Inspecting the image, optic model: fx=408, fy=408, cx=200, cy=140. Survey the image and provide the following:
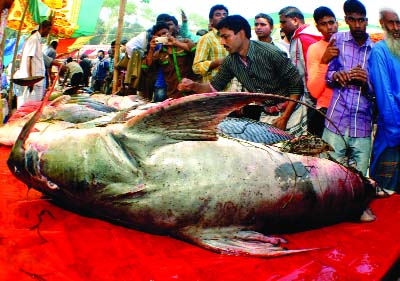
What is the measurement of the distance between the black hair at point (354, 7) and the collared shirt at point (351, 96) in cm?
24

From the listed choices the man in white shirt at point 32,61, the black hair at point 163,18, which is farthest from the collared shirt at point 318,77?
the man in white shirt at point 32,61

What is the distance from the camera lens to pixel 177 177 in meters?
2.04

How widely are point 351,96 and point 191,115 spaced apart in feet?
8.44

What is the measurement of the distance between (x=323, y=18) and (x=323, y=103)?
1077mm

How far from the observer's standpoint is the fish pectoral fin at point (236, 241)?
1.95m

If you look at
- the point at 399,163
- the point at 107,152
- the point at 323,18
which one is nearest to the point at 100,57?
the point at 323,18

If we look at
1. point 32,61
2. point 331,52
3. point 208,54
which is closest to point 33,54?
point 32,61

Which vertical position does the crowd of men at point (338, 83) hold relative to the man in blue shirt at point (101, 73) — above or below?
above

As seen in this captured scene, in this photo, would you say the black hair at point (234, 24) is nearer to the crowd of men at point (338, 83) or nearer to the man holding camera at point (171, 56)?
the crowd of men at point (338, 83)

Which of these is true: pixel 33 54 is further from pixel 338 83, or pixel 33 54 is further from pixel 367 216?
pixel 367 216

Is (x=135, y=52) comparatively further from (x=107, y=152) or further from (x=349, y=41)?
(x=107, y=152)

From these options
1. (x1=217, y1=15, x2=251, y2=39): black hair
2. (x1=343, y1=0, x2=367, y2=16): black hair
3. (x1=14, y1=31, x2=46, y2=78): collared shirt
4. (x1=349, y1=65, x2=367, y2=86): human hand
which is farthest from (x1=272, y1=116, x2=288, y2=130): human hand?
(x1=14, y1=31, x2=46, y2=78): collared shirt

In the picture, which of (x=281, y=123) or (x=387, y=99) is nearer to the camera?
(x=387, y=99)

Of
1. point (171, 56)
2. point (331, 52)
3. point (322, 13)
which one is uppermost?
point (322, 13)
